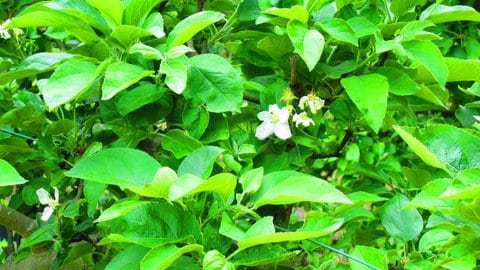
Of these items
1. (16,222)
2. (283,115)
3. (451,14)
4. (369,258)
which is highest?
(451,14)

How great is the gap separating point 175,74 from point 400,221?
1.28 feet

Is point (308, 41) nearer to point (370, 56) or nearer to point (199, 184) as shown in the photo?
point (370, 56)

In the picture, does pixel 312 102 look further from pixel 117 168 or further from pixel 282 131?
pixel 117 168

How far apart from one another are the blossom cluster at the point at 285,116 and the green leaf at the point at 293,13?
12 cm

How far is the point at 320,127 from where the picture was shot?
3.19 feet

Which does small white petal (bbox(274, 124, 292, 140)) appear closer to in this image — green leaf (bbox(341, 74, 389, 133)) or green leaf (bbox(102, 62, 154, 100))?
green leaf (bbox(341, 74, 389, 133))

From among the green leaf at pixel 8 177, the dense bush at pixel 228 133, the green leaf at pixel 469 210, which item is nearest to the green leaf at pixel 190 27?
the dense bush at pixel 228 133

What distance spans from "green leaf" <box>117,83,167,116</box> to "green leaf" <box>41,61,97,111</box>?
7cm

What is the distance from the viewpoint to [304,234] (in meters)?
0.60

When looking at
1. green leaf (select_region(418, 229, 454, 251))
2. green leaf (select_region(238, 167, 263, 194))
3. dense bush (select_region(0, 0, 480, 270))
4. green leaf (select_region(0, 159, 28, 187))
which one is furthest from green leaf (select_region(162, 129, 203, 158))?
green leaf (select_region(418, 229, 454, 251))

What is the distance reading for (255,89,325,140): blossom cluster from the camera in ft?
2.83

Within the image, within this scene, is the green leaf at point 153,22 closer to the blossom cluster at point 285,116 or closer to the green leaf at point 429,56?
the blossom cluster at point 285,116

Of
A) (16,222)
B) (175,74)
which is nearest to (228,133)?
(175,74)

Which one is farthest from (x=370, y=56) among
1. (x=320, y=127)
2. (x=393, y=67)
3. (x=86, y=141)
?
(x=86, y=141)
